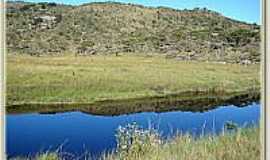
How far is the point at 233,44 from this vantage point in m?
2.13

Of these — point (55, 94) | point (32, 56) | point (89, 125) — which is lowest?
point (89, 125)

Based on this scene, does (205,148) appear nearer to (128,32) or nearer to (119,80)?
(119,80)

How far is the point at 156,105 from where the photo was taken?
2053 millimetres

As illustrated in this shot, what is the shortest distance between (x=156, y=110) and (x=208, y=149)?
300mm

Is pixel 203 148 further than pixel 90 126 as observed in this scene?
Yes

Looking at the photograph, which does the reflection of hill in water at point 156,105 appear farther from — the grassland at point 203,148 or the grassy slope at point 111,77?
the grassland at point 203,148

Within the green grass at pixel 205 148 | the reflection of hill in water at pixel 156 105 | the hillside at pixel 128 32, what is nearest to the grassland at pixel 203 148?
the green grass at pixel 205 148

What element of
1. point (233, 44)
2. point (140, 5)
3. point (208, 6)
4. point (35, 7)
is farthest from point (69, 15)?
point (233, 44)

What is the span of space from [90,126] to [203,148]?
1.69 feet

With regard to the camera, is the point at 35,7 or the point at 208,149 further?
the point at 208,149

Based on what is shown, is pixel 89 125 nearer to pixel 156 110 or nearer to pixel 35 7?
pixel 156 110

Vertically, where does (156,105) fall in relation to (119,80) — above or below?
below

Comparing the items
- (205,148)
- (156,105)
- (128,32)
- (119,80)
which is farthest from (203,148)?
(128,32)

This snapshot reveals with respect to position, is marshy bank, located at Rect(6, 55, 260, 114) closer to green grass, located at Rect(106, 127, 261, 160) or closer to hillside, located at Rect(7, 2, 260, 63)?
hillside, located at Rect(7, 2, 260, 63)
